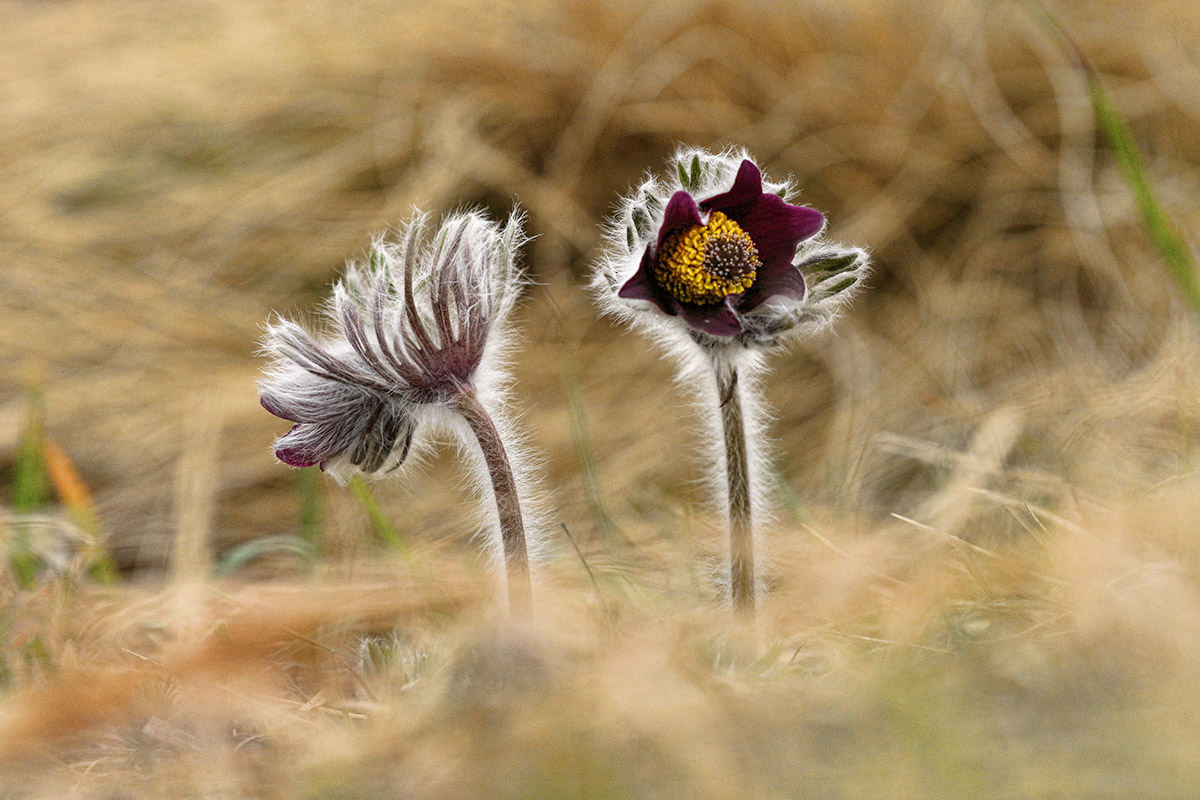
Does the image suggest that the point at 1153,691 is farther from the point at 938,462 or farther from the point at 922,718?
the point at 938,462

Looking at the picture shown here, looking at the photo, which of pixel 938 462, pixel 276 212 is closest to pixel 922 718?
pixel 938 462

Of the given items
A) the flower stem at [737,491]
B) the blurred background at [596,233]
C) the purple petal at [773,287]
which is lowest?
the flower stem at [737,491]

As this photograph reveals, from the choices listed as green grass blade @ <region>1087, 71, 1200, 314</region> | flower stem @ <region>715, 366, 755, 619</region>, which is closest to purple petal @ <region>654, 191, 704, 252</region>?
flower stem @ <region>715, 366, 755, 619</region>

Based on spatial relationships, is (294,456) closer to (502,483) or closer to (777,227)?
(502,483)

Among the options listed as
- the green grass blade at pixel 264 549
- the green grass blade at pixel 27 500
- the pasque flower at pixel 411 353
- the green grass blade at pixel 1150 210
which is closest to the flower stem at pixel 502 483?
the pasque flower at pixel 411 353

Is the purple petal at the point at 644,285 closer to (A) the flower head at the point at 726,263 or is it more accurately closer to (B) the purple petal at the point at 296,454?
(A) the flower head at the point at 726,263

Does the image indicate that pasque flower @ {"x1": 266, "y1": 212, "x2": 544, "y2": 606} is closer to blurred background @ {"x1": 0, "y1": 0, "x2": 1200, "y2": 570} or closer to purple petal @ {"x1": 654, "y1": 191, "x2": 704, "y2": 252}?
purple petal @ {"x1": 654, "y1": 191, "x2": 704, "y2": 252}
